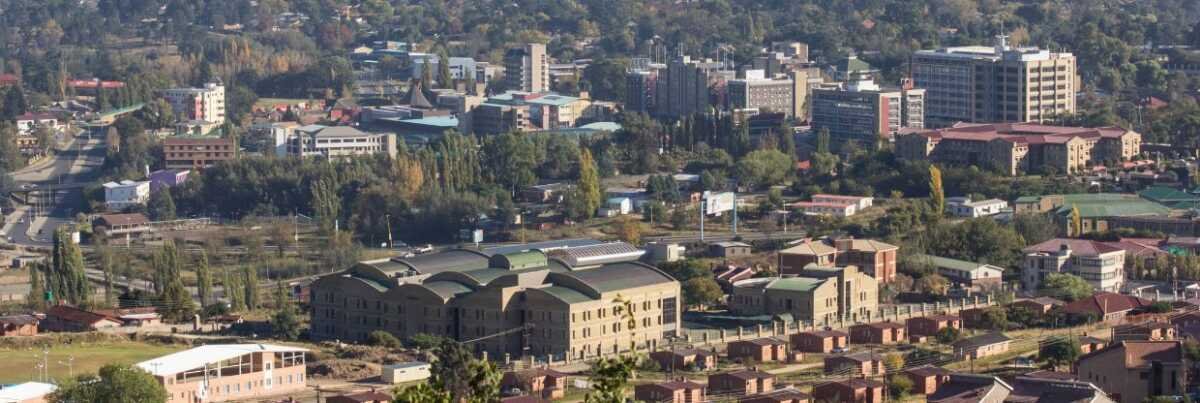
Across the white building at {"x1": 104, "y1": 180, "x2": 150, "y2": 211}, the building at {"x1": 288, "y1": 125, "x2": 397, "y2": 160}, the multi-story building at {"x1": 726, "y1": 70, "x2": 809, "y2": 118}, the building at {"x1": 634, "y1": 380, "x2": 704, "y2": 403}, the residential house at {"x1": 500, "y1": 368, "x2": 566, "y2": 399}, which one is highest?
the multi-story building at {"x1": 726, "y1": 70, "x2": 809, "y2": 118}

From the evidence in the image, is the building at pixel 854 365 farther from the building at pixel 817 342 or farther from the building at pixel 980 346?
the building at pixel 817 342

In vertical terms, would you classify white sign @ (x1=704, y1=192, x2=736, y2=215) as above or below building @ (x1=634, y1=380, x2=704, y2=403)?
below

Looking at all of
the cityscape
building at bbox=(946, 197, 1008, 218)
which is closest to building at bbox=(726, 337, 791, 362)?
the cityscape

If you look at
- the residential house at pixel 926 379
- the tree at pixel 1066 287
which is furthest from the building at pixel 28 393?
the tree at pixel 1066 287

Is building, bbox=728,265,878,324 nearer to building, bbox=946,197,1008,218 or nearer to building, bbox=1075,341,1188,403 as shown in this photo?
building, bbox=1075,341,1188,403

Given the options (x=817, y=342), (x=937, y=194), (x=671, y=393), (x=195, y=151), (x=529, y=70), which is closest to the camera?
(x=671, y=393)

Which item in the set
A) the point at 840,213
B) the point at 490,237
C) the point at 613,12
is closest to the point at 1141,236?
the point at 840,213

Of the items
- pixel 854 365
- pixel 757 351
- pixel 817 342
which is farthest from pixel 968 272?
pixel 854 365

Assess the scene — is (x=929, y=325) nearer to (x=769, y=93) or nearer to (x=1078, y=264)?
(x=1078, y=264)
